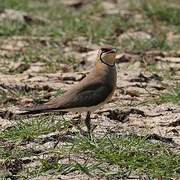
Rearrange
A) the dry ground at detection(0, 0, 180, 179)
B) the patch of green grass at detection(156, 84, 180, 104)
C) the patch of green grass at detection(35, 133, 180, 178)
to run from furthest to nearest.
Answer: the patch of green grass at detection(156, 84, 180, 104), the dry ground at detection(0, 0, 180, 179), the patch of green grass at detection(35, 133, 180, 178)

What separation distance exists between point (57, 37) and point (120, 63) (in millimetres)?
1168

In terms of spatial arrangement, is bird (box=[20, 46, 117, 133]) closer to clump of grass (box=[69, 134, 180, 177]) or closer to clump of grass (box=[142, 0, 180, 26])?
clump of grass (box=[69, 134, 180, 177])

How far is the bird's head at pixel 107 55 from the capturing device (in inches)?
214

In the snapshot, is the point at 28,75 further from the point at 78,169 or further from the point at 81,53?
the point at 78,169

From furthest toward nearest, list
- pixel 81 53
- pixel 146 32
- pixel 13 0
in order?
pixel 13 0 < pixel 146 32 < pixel 81 53

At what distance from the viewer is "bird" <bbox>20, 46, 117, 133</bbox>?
197 inches

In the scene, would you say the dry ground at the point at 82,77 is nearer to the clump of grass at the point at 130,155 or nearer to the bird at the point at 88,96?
the clump of grass at the point at 130,155

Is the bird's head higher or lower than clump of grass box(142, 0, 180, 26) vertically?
higher

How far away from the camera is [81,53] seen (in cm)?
786

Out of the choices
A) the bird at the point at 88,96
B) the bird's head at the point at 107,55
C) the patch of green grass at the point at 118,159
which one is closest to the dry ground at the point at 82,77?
the patch of green grass at the point at 118,159

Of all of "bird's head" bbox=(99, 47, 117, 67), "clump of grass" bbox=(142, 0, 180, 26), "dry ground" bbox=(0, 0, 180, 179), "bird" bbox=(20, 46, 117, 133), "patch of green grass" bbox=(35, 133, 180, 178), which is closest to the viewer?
"patch of green grass" bbox=(35, 133, 180, 178)

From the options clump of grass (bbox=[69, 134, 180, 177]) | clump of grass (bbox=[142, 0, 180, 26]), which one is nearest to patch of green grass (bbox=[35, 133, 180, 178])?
clump of grass (bbox=[69, 134, 180, 177])

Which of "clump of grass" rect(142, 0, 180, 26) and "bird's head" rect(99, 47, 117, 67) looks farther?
"clump of grass" rect(142, 0, 180, 26)

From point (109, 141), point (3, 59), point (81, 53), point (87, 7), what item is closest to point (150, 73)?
point (81, 53)
